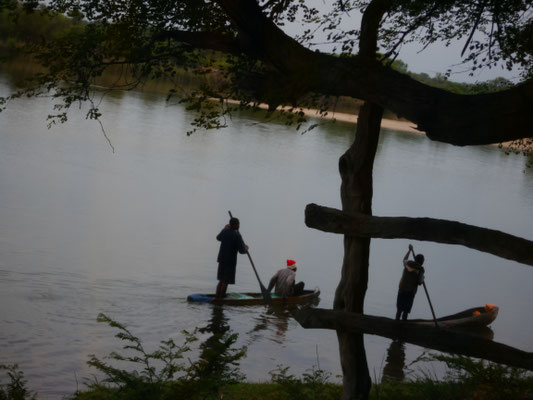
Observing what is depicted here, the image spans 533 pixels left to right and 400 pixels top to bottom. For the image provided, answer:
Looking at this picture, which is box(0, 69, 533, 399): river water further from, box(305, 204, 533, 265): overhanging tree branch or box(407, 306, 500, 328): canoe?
box(305, 204, 533, 265): overhanging tree branch

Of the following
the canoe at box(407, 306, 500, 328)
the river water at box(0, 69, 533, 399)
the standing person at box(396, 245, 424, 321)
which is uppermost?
the standing person at box(396, 245, 424, 321)

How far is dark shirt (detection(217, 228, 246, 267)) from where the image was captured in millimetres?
14727

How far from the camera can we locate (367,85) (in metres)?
6.40

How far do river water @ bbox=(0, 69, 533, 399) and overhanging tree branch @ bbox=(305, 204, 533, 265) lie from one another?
7.15 ft

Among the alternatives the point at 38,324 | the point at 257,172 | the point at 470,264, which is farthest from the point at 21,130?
the point at 38,324

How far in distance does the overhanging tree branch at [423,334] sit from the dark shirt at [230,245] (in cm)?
755

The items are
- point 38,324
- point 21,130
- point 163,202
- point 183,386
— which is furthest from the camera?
point 21,130

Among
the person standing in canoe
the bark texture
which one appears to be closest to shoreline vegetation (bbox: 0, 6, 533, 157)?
the bark texture

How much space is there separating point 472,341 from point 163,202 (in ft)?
73.3

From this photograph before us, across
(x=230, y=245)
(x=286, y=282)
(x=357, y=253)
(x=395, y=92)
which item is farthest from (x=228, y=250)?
(x=395, y=92)

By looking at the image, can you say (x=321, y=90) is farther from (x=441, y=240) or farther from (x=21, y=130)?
(x=21, y=130)

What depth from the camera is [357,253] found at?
7.34 meters

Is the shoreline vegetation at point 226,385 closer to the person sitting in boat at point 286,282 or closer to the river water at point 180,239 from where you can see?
the river water at point 180,239

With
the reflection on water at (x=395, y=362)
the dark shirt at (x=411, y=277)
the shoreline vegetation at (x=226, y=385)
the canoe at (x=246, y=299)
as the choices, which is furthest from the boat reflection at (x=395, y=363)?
the shoreline vegetation at (x=226, y=385)
